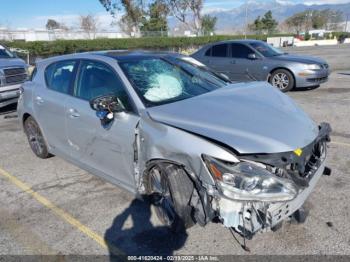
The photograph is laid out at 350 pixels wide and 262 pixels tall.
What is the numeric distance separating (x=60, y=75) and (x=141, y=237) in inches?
96.4

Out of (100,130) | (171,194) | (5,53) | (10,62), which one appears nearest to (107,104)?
(100,130)

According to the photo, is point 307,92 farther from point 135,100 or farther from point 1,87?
point 1,87

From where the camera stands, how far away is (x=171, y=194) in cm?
283

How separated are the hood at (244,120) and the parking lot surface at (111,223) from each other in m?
0.87

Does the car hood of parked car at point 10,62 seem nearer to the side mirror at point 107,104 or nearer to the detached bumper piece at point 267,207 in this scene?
the side mirror at point 107,104

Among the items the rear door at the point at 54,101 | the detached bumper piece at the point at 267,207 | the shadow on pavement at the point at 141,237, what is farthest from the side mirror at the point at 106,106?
the detached bumper piece at the point at 267,207

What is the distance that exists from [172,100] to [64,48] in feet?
86.2

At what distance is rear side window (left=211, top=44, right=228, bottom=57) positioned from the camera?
33.3ft

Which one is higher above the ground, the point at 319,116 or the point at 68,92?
the point at 68,92

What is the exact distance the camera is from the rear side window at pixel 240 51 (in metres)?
9.75

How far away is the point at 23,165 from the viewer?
16.2 ft

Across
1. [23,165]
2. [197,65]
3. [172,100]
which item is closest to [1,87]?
[23,165]

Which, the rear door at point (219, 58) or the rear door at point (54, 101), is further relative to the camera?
the rear door at point (219, 58)

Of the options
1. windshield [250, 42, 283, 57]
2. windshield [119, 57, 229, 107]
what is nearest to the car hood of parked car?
windshield [119, 57, 229, 107]
